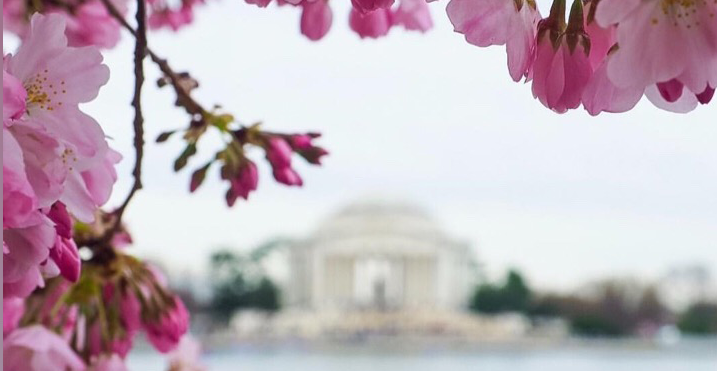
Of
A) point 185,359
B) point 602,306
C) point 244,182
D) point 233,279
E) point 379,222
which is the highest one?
point 244,182

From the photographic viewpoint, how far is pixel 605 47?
0.22m

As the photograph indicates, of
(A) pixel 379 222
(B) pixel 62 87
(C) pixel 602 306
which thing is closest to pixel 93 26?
(B) pixel 62 87

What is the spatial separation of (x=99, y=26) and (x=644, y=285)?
7529mm

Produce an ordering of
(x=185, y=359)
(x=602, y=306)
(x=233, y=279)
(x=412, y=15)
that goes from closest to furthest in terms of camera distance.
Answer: (x=412, y=15)
(x=185, y=359)
(x=233, y=279)
(x=602, y=306)

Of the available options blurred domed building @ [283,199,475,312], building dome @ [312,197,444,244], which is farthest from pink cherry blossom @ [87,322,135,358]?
building dome @ [312,197,444,244]

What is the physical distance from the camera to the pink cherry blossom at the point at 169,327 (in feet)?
1.28

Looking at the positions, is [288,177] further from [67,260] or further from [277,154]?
[67,260]

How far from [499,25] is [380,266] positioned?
9485 millimetres

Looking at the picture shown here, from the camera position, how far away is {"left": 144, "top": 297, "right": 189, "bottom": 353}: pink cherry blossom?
0.39 m

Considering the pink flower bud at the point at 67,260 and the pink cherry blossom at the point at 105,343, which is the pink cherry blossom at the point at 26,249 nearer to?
the pink flower bud at the point at 67,260

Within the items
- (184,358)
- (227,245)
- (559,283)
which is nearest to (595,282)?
(559,283)

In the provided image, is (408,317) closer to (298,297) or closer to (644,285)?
(298,297)

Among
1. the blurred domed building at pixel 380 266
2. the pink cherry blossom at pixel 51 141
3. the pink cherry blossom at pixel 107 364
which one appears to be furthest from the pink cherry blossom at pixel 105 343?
the blurred domed building at pixel 380 266

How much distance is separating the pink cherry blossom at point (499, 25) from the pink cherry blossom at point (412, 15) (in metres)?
0.19
